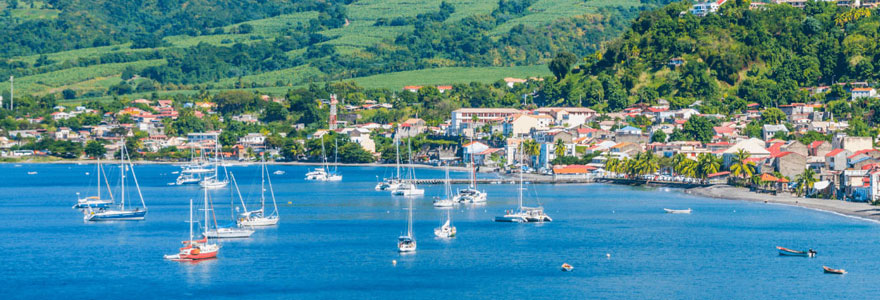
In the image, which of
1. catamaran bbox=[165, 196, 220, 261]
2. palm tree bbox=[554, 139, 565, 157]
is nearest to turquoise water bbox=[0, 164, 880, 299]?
catamaran bbox=[165, 196, 220, 261]

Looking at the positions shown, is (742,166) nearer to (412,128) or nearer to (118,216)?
(118,216)

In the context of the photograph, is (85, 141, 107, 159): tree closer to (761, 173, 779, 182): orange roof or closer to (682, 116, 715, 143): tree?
(682, 116, 715, 143): tree

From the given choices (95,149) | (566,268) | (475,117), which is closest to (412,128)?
(475,117)

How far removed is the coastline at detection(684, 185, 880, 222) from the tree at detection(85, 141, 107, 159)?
102 m

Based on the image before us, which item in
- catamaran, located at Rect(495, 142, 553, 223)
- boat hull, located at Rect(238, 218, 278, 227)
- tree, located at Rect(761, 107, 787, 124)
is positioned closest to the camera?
boat hull, located at Rect(238, 218, 278, 227)

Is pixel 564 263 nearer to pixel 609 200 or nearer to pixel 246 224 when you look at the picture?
pixel 246 224

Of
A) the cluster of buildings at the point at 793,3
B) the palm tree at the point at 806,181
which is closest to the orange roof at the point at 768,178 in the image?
the palm tree at the point at 806,181

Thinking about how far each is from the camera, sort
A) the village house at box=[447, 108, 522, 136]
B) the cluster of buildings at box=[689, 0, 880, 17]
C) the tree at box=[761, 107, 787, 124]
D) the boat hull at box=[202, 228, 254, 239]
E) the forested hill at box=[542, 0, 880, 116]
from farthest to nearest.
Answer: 1. the village house at box=[447, 108, 522, 136]
2. the cluster of buildings at box=[689, 0, 880, 17]
3. the forested hill at box=[542, 0, 880, 116]
4. the tree at box=[761, 107, 787, 124]
5. the boat hull at box=[202, 228, 254, 239]

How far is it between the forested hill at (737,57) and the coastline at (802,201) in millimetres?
46900

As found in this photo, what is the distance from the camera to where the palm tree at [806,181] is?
88312 mm

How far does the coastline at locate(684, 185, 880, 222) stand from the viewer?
75562mm

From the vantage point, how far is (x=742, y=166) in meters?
100

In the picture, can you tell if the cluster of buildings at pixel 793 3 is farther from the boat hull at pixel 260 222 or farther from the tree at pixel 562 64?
the boat hull at pixel 260 222

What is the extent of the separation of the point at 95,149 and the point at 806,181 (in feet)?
383
